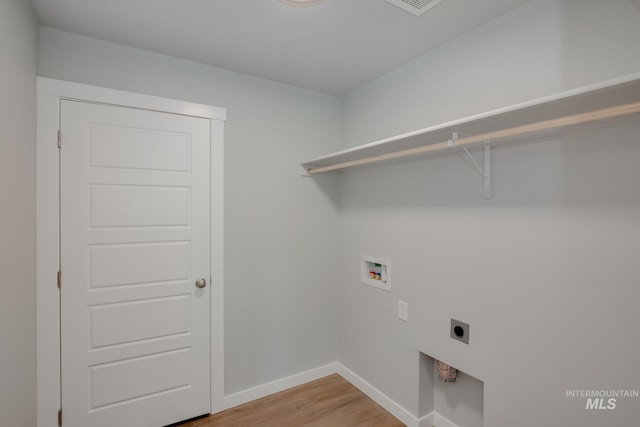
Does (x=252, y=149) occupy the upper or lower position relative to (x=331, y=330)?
upper

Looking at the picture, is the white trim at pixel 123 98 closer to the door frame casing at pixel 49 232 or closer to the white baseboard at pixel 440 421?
the door frame casing at pixel 49 232

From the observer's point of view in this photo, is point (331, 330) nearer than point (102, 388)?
No

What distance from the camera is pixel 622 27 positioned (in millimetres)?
1244

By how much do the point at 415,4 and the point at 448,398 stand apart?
232cm

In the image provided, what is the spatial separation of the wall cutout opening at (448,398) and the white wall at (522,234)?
4cm

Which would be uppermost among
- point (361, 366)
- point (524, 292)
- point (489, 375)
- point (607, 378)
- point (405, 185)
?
point (405, 185)

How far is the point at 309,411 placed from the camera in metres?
2.29

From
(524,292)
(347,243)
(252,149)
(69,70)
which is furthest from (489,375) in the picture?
(69,70)

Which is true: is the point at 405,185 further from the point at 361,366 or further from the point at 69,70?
the point at 69,70

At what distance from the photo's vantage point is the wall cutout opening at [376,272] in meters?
2.34

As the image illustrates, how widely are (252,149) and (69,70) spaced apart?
1.17 meters

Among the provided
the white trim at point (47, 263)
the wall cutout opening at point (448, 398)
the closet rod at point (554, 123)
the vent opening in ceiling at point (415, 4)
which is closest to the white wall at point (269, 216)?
the white trim at point (47, 263)

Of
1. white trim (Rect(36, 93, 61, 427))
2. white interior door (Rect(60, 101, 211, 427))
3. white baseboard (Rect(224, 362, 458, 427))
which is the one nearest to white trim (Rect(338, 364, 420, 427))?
white baseboard (Rect(224, 362, 458, 427))

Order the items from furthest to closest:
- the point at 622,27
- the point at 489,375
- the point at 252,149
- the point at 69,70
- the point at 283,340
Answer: the point at 283,340
the point at 252,149
the point at 69,70
the point at 489,375
the point at 622,27
